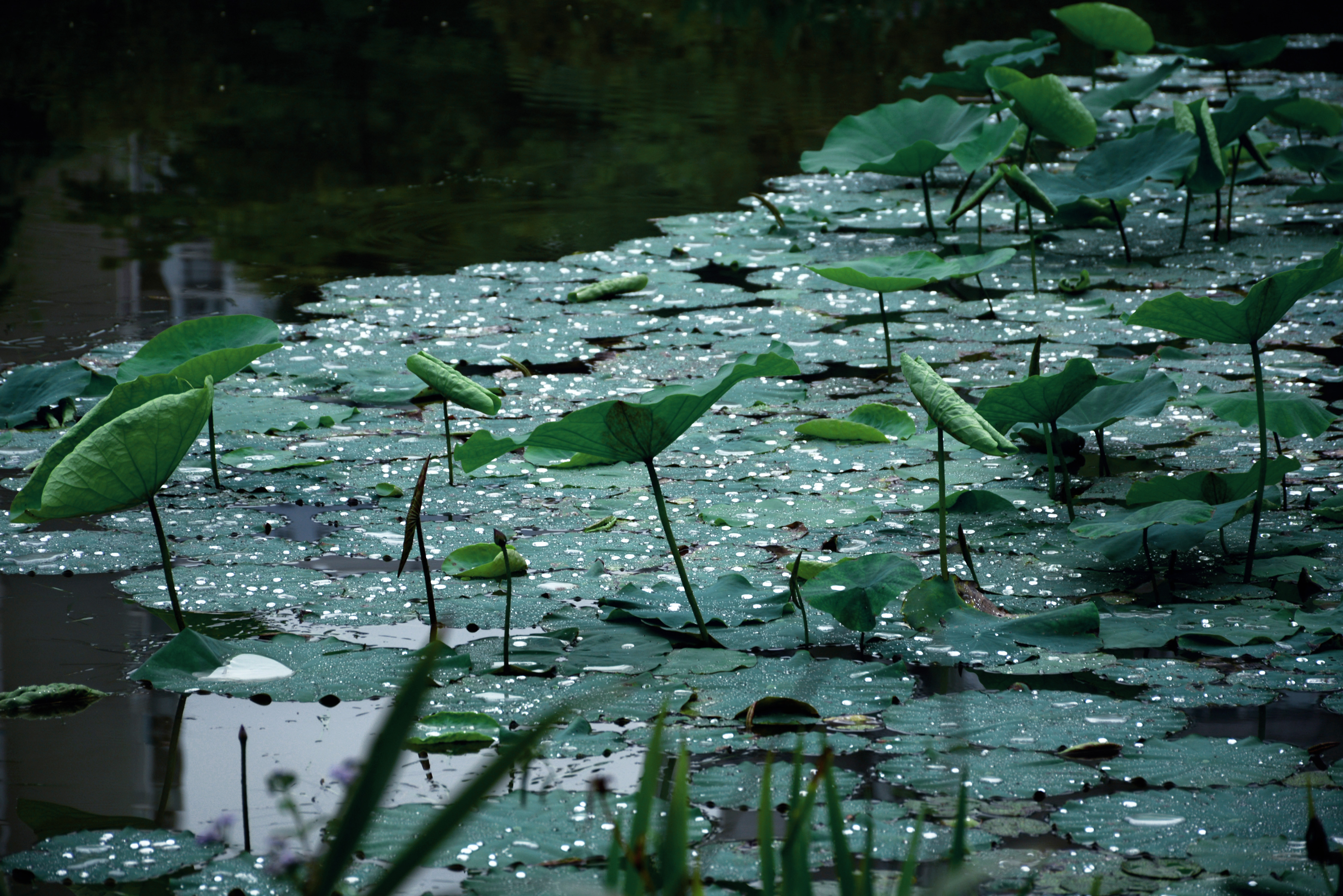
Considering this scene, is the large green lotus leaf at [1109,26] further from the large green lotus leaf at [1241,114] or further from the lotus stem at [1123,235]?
the lotus stem at [1123,235]

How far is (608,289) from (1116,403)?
163 cm

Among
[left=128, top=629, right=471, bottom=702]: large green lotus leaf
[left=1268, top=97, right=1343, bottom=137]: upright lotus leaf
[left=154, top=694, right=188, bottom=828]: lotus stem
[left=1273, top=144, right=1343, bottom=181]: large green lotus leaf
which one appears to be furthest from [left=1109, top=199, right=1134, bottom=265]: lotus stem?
[left=154, top=694, right=188, bottom=828]: lotus stem

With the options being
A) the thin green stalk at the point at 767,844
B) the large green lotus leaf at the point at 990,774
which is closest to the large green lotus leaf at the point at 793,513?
the large green lotus leaf at the point at 990,774

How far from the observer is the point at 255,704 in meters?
1.46

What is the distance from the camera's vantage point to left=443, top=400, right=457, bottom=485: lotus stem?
2.12 meters

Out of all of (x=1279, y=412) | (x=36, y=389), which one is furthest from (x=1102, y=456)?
(x=36, y=389)

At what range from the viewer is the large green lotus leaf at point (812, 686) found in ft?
4.72

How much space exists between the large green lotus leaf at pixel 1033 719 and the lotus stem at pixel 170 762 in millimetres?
765

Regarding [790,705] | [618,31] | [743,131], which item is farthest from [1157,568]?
[618,31]

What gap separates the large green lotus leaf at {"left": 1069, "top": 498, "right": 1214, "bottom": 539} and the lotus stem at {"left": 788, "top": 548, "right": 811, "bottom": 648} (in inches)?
15.3

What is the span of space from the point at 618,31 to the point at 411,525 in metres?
8.04

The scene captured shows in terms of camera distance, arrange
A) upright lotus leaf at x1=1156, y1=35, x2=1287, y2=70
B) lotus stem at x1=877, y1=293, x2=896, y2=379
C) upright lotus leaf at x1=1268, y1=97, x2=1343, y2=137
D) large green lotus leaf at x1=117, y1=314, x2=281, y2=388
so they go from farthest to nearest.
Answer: upright lotus leaf at x1=1156, y1=35, x2=1287, y2=70 < upright lotus leaf at x1=1268, y1=97, x2=1343, y2=137 < lotus stem at x1=877, y1=293, x2=896, y2=379 < large green lotus leaf at x1=117, y1=314, x2=281, y2=388

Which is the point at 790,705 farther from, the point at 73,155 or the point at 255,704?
the point at 73,155

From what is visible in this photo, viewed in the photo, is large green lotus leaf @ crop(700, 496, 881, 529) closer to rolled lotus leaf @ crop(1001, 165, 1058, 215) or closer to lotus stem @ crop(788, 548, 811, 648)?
lotus stem @ crop(788, 548, 811, 648)
